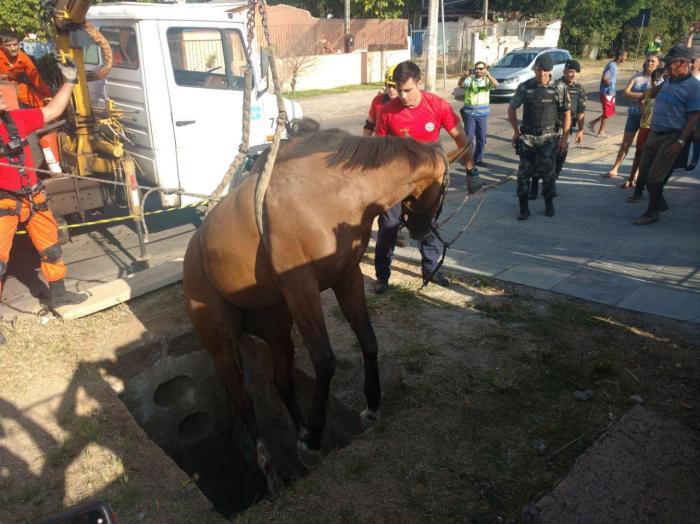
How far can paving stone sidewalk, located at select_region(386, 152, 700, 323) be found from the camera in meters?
4.77

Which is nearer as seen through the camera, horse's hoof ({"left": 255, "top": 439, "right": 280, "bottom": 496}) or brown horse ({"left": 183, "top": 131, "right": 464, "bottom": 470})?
brown horse ({"left": 183, "top": 131, "right": 464, "bottom": 470})

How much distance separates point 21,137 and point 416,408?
12.0 feet

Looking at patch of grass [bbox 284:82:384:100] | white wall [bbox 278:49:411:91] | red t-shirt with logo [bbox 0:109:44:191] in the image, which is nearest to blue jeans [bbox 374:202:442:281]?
red t-shirt with logo [bbox 0:109:44:191]

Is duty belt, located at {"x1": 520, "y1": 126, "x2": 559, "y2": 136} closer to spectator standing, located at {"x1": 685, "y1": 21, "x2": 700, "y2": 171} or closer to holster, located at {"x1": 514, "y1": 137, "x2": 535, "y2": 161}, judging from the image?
holster, located at {"x1": 514, "y1": 137, "x2": 535, "y2": 161}

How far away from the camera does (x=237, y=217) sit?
289 cm

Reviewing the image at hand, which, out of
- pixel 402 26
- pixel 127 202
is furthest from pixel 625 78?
pixel 127 202

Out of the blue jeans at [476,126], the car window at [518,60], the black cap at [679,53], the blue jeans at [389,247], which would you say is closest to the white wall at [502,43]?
the car window at [518,60]

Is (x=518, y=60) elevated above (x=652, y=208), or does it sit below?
above

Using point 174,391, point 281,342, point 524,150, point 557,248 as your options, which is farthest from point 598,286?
point 174,391

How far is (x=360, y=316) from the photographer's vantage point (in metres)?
3.26

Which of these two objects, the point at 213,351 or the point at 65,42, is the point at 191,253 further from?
the point at 65,42

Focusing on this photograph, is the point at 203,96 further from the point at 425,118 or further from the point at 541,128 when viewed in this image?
the point at 541,128

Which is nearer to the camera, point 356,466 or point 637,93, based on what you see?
point 356,466

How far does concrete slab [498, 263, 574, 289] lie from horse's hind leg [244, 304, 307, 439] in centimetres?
243
